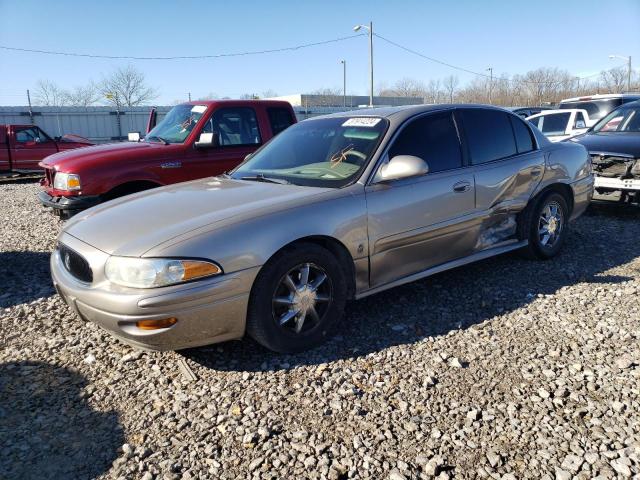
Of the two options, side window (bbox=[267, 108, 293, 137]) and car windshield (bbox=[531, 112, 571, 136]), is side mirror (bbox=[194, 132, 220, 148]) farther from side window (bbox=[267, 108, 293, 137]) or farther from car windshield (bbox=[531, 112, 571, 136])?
car windshield (bbox=[531, 112, 571, 136])

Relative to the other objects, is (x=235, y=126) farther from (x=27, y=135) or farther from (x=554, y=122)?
(x=27, y=135)

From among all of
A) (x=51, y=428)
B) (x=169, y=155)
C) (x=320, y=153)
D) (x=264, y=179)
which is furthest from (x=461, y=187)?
(x=169, y=155)

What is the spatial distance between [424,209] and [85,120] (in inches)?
974

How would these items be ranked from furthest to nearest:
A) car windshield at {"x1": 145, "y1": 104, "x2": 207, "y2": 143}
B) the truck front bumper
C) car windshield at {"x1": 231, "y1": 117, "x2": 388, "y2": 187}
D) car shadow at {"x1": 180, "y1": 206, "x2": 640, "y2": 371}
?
car windshield at {"x1": 145, "y1": 104, "x2": 207, "y2": 143} → the truck front bumper → car windshield at {"x1": 231, "y1": 117, "x2": 388, "y2": 187} → car shadow at {"x1": 180, "y1": 206, "x2": 640, "y2": 371}

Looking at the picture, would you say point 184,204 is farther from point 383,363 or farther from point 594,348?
point 594,348

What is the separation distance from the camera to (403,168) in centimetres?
376

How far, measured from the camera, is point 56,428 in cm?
281

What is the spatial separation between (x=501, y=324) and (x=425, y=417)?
1394 millimetres

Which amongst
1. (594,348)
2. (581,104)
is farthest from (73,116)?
(594,348)

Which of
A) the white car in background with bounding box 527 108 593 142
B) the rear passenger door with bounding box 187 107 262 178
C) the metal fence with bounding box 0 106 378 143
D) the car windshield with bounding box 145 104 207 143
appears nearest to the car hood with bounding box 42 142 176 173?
the car windshield with bounding box 145 104 207 143

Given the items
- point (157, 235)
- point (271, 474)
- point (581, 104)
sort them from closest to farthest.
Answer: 1. point (271, 474)
2. point (157, 235)
3. point (581, 104)

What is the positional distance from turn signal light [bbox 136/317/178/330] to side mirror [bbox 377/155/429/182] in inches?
69.9

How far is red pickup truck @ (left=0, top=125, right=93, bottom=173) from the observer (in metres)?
14.7

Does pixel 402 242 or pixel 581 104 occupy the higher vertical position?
pixel 581 104
